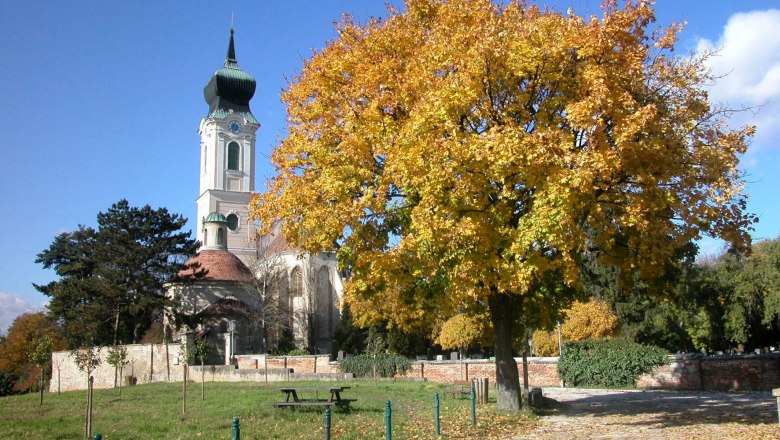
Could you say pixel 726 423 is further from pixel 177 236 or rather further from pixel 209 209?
pixel 209 209

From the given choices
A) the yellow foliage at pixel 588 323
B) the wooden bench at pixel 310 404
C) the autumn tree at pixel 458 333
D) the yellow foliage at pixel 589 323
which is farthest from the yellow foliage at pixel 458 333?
the wooden bench at pixel 310 404

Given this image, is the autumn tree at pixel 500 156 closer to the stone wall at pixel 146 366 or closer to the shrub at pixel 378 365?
the shrub at pixel 378 365

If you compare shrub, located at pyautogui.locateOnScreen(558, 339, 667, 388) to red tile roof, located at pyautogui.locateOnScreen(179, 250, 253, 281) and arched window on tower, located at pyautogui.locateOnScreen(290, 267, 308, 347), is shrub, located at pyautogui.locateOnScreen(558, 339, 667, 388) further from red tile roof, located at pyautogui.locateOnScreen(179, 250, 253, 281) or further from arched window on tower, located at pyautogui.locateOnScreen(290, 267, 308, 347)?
red tile roof, located at pyautogui.locateOnScreen(179, 250, 253, 281)

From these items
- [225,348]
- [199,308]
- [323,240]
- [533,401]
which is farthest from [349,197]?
[199,308]

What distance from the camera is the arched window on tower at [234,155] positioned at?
7906cm

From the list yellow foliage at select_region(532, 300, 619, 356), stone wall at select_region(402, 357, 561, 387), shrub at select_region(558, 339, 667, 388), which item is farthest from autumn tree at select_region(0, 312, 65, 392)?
shrub at select_region(558, 339, 667, 388)

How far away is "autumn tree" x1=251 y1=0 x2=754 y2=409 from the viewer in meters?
13.1

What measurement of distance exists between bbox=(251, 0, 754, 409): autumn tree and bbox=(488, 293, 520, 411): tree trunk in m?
0.05

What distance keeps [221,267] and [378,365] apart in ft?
86.9

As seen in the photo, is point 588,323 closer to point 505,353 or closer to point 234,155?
point 505,353

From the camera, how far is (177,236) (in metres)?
53.2

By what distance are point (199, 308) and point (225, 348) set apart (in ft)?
21.6

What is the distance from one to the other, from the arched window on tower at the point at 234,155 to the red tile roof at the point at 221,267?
58.9 feet

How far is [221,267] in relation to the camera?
199ft
